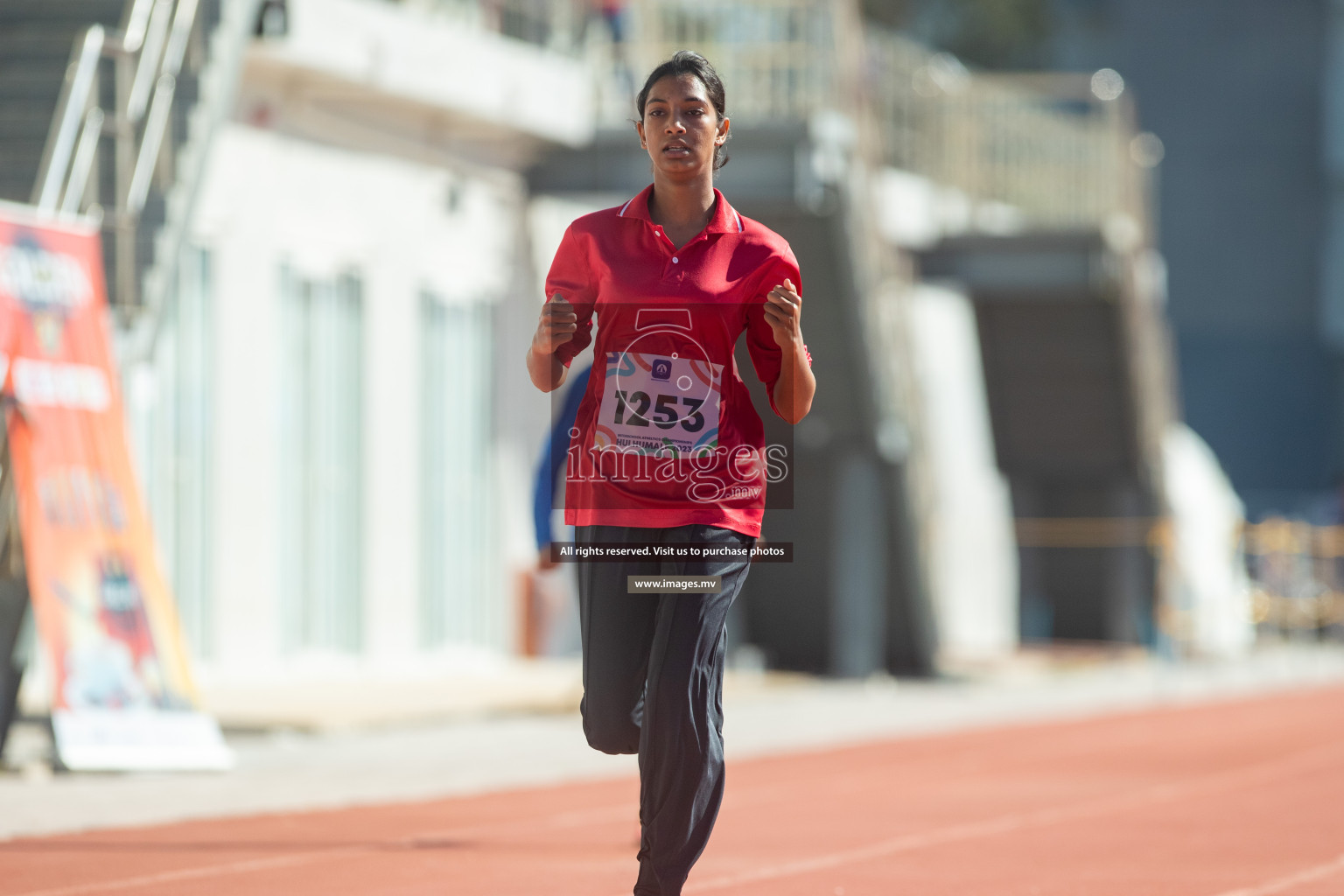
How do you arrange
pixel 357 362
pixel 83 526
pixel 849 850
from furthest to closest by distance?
1. pixel 357 362
2. pixel 83 526
3. pixel 849 850

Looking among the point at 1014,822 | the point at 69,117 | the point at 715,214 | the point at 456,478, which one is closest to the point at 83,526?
the point at 69,117

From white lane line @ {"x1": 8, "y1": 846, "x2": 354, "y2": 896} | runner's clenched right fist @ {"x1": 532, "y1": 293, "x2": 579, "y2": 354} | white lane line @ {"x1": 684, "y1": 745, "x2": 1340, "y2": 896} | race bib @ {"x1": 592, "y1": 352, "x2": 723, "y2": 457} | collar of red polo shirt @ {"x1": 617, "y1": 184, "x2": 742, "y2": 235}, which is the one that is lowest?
white lane line @ {"x1": 684, "y1": 745, "x2": 1340, "y2": 896}

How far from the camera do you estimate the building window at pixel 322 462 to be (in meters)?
17.8

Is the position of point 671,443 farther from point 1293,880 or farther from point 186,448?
point 186,448

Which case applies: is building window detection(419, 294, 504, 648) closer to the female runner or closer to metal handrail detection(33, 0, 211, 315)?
metal handrail detection(33, 0, 211, 315)

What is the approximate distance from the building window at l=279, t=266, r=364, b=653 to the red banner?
6.35 m

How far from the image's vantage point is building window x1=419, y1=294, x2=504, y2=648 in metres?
19.5

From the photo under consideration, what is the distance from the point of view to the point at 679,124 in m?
5.66

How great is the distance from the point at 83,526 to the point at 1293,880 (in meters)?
5.93

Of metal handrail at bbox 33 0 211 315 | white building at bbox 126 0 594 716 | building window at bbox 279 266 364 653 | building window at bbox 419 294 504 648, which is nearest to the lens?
metal handrail at bbox 33 0 211 315

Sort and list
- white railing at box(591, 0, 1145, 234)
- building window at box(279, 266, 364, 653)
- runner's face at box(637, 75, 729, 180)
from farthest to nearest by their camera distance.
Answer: white railing at box(591, 0, 1145, 234)
building window at box(279, 266, 364, 653)
runner's face at box(637, 75, 729, 180)

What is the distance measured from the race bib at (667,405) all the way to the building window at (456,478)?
45.5 ft

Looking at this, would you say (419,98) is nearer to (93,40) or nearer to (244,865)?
(93,40)

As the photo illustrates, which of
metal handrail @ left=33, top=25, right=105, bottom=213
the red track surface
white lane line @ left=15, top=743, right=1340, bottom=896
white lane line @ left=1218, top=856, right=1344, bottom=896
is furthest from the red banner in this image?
white lane line @ left=1218, top=856, right=1344, bottom=896
